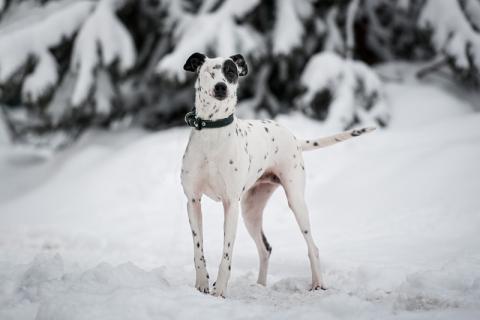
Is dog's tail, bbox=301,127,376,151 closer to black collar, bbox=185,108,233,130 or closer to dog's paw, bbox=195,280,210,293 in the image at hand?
black collar, bbox=185,108,233,130

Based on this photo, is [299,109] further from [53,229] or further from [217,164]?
[217,164]

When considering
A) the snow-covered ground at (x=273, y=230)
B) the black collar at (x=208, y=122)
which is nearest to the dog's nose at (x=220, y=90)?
the black collar at (x=208, y=122)

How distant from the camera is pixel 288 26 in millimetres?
8188

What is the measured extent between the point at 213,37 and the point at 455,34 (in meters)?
3.79

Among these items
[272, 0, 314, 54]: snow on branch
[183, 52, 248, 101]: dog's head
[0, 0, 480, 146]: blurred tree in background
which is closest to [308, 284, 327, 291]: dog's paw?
[183, 52, 248, 101]: dog's head

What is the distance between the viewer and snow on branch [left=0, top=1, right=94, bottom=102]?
7562mm

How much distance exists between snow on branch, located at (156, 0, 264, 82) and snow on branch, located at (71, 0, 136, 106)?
887mm

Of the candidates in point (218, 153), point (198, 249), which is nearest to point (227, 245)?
point (198, 249)

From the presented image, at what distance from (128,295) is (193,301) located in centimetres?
35

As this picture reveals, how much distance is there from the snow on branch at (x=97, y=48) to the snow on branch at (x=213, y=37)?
887mm

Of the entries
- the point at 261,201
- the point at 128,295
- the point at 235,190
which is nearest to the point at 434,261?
the point at 261,201

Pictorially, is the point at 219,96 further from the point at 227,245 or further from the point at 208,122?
the point at 227,245

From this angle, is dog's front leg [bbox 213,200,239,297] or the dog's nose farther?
dog's front leg [bbox 213,200,239,297]

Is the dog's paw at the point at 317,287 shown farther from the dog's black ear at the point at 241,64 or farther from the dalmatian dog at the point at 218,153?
the dog's black ear at the point at 241,64
